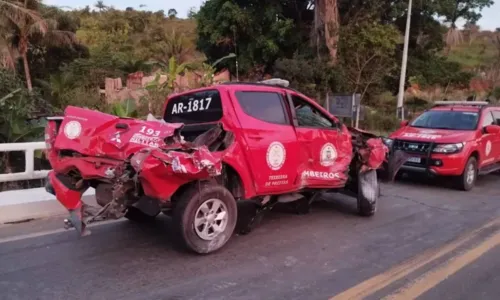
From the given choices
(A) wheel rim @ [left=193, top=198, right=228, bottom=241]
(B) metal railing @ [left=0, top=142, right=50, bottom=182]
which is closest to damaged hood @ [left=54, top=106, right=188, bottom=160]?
(A) wheel rim @ [left=193, top=198, right=228, bottom=241]

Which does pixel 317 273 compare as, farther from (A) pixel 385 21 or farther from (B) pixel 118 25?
(B) pixel 118 25

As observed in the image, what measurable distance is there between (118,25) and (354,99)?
135ft

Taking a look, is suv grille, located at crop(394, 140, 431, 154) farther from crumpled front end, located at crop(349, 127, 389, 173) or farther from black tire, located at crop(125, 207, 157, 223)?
Answer: black tire, located at crop(125, 207, 157, 223)

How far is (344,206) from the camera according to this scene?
26.1 feet

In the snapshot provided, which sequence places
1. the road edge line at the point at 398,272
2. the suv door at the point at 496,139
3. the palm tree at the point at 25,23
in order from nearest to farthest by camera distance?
the road edge line at the point at 398,272 → the suv door at the point at 496,139 → the palm tree at the point at 25,23

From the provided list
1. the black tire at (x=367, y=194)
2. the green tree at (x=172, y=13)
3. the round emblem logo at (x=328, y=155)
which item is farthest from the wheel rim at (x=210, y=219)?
the green tree at (x=172, y=13)

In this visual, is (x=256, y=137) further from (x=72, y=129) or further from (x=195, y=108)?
(x=72, y=129)

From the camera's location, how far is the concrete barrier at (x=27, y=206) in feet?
22.2

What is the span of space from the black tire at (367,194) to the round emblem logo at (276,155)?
169 cm

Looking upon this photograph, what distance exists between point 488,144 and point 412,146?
193 centimetres

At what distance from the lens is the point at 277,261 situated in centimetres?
520

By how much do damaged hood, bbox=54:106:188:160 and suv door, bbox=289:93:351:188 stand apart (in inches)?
78.7

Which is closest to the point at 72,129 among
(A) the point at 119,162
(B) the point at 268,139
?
(A) the point at 119,162

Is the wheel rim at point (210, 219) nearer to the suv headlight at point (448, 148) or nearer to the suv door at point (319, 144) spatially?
the suv door at point (319, 144)
